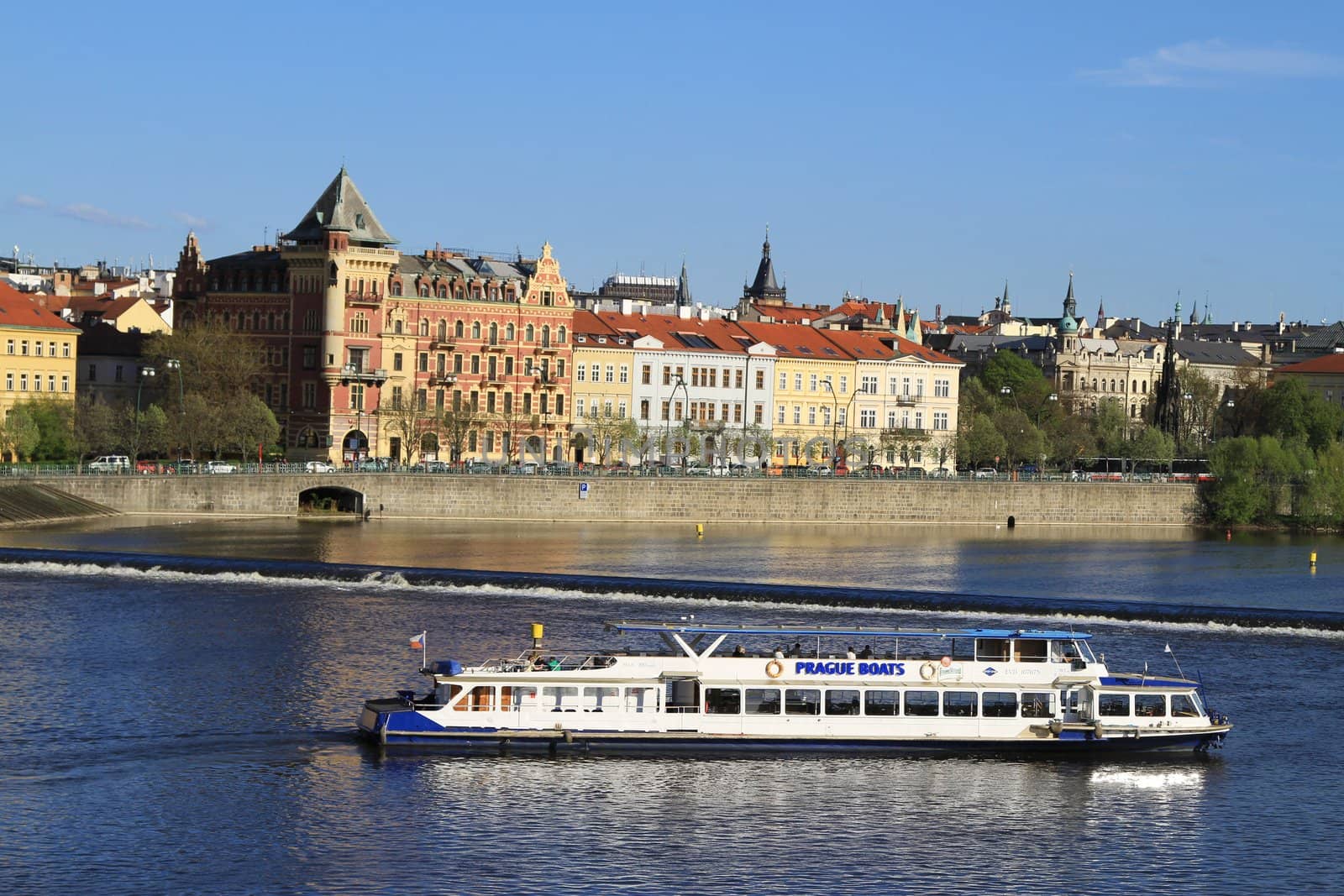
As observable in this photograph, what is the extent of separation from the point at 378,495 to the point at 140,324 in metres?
46.2

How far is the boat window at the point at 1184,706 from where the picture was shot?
169ft

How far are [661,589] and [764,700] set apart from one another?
24529mm

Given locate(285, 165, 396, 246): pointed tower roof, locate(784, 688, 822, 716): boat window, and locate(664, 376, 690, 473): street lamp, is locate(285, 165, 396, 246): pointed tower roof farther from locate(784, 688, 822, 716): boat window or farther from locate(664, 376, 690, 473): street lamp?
locate(784, 688, 822, 716): boat window

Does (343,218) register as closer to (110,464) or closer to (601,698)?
(110,464)

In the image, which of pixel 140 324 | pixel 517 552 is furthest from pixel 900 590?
pixel 140 324

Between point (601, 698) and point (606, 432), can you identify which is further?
point (606, 432)

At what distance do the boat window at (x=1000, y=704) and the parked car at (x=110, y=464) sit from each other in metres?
65.7

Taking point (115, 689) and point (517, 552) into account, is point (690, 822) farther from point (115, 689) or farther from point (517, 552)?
point (517, 552)

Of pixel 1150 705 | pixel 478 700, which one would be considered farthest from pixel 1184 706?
pixel 478 700

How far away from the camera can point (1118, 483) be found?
129 metres

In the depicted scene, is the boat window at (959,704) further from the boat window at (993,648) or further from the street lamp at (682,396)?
the street lamp at (682,396)

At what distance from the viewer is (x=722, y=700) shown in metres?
50.9

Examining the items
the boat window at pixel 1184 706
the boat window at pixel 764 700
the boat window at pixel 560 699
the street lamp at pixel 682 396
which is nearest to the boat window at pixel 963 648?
the boat window at pixel 764 700

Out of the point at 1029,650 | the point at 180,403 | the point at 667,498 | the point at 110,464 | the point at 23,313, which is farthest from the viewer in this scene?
the point at 23,313
